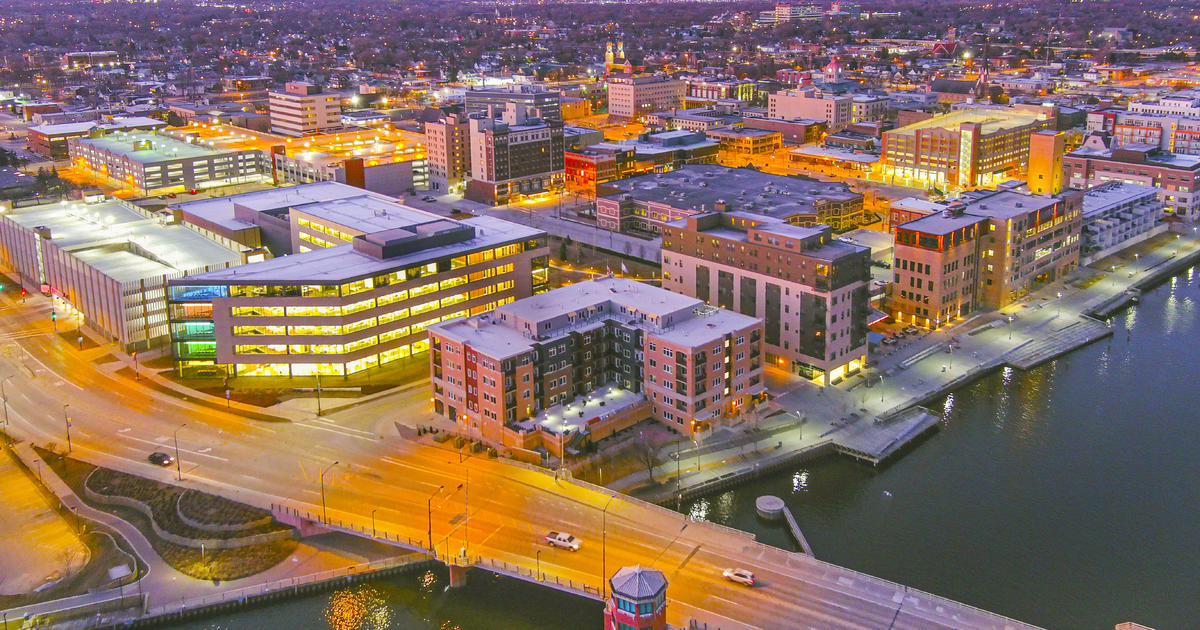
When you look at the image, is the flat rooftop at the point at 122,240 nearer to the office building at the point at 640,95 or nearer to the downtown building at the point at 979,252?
the downtown building at the point at 979,252

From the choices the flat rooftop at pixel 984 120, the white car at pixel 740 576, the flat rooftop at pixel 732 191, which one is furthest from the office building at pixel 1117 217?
the white car at pixel 740 576

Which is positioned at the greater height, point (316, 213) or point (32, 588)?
point (316, 213)

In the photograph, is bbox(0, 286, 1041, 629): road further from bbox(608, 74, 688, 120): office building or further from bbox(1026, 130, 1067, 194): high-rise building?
bbox(608, 74, 688, 120): office building

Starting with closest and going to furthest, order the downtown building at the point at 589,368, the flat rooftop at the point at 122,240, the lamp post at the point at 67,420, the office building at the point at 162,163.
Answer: the downtown building at the point at 589,368 → the lamp post at the point at 67,420 → the flat rooftop at the point at 122,240 → the office building at the point at 162,163

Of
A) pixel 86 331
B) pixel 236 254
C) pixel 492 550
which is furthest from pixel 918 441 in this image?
pixel 86 331

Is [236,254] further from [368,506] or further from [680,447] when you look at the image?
[680,447]
